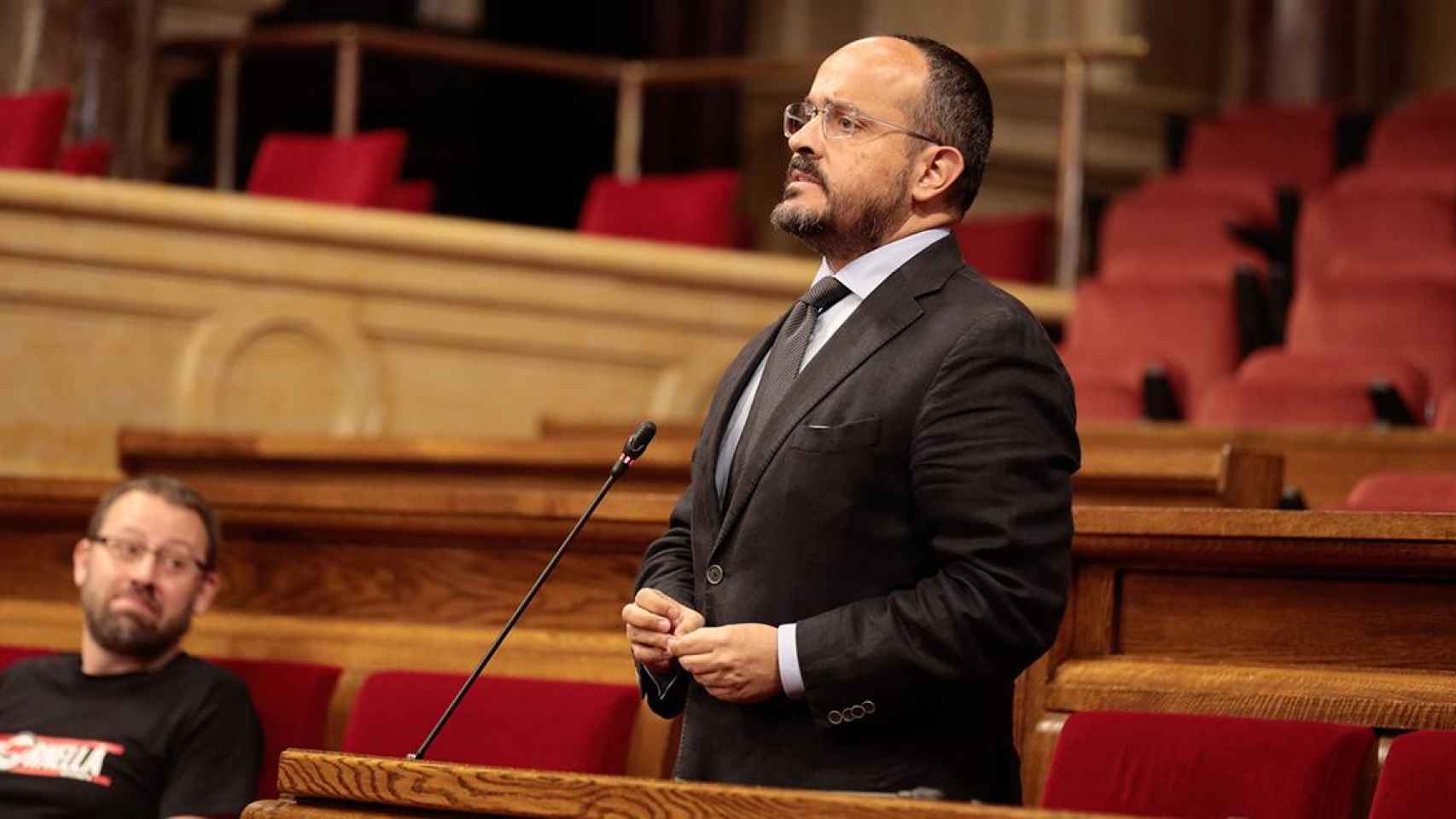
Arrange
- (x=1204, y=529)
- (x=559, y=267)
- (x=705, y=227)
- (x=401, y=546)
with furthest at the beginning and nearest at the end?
(x=705, y=227) → (x=559, y=267) → (x=401, y=546) → (x=1204, y=529)

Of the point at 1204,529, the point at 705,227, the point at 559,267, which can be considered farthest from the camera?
the point at 705,227

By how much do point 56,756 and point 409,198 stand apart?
136 cm

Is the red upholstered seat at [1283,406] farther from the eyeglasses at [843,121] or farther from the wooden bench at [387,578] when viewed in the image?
the eyeglasses at [843,121]

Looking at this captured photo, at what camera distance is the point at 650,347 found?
2016mm

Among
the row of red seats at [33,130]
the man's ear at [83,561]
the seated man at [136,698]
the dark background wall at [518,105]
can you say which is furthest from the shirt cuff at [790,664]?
the dark background wall at [518,105]

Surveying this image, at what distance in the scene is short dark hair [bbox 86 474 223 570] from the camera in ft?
3.58

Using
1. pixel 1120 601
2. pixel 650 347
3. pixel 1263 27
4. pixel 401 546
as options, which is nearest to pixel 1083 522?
pixel 1120 601

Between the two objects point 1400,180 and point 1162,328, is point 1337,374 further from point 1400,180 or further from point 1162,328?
point 1400,180

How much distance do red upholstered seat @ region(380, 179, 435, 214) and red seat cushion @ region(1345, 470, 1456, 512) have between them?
129 centimetres

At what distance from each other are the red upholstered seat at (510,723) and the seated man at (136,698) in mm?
69

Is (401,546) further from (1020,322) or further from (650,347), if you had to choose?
(650,347)

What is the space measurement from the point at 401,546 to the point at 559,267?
34.2 inches

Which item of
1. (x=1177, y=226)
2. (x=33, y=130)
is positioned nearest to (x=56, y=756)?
(x=33, y=130)

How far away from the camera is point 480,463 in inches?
60.1
